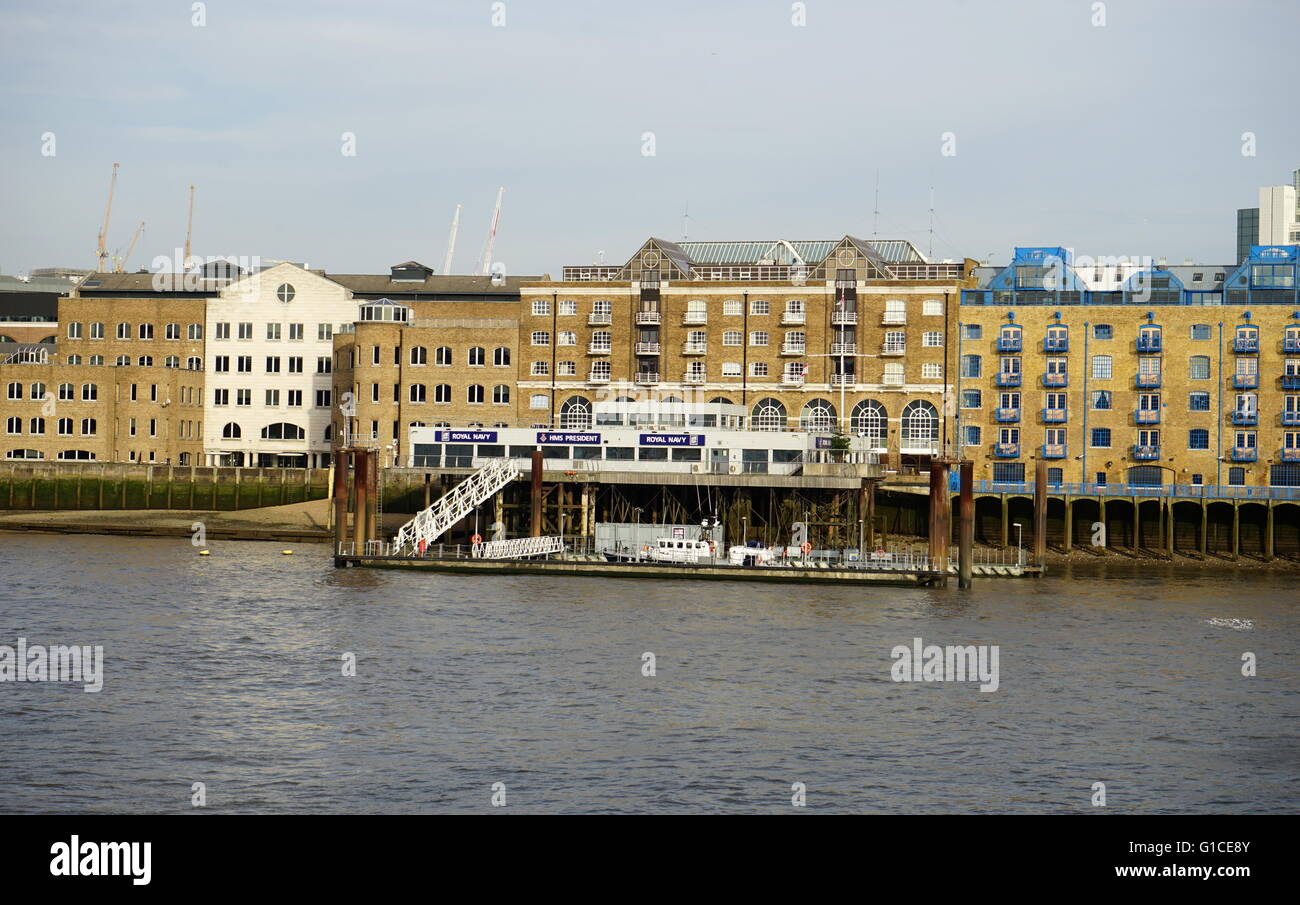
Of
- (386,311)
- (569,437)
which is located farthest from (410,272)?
(569,437)

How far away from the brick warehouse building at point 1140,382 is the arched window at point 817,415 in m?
9.29

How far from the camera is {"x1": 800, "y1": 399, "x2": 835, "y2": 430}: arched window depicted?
117812mm

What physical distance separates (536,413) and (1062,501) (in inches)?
1541

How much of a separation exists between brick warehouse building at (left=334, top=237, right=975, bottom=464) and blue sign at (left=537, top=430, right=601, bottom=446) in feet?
70.3

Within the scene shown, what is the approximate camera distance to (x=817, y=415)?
11888 centimetres

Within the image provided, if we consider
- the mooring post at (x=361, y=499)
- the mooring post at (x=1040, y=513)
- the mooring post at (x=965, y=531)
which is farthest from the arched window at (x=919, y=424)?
the mooring post at (x=361, y=499)

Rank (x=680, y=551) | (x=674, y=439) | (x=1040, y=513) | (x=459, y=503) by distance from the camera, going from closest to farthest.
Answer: (x=680, y=551)
(x=459, y=503)
(x=674, y=439)
(x=1040, y=513)

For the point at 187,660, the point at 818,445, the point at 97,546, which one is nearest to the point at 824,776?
the point at 187,660

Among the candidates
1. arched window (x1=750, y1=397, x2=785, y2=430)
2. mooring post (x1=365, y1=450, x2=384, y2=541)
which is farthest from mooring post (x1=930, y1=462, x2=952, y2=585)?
mooring post (x1=365, y1=450, x2=384, y2=541)

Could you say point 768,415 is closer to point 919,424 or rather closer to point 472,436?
point 919,424

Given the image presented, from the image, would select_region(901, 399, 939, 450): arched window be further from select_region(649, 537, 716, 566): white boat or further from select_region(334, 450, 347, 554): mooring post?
select_region(334, 450, 347, 554): mooring post

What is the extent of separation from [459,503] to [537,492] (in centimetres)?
535

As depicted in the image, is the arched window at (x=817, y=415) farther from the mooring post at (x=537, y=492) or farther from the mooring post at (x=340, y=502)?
the mooring post at (x=340, y=502)
